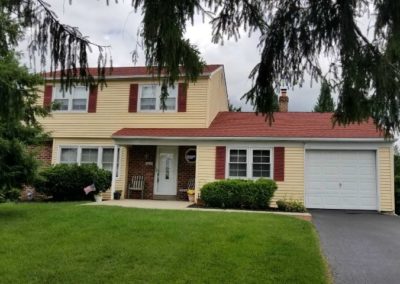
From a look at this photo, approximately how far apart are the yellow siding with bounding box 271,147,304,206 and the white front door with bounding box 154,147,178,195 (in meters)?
4.45

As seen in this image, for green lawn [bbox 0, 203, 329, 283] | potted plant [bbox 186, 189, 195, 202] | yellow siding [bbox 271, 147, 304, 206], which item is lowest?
green lawn [bbox 0, 203, 329, 283]

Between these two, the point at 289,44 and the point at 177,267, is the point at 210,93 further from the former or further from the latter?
the point at 289,44

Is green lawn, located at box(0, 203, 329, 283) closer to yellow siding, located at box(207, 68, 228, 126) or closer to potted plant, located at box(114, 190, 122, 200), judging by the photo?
potted plant, located at box(114, 190, 122, 200)

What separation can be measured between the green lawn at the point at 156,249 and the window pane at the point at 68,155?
Answer: 8271 millimetres

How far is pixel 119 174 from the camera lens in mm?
19219

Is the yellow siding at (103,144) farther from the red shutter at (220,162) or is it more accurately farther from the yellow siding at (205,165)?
the red shutter at (220,162)

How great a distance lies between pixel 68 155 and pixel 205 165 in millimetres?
6430

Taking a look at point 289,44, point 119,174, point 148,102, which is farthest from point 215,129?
point 289,44

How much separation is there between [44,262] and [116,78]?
13057 mm

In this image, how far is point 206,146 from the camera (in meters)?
18.1

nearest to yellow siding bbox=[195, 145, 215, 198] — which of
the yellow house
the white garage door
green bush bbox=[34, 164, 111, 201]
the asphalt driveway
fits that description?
the yellow house

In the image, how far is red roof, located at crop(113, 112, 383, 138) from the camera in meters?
17.3

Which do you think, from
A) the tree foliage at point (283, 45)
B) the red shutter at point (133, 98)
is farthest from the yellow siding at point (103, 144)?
the tree foliage at point (283, 45)

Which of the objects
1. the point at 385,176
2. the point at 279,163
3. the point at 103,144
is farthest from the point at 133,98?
the point at 385,176
